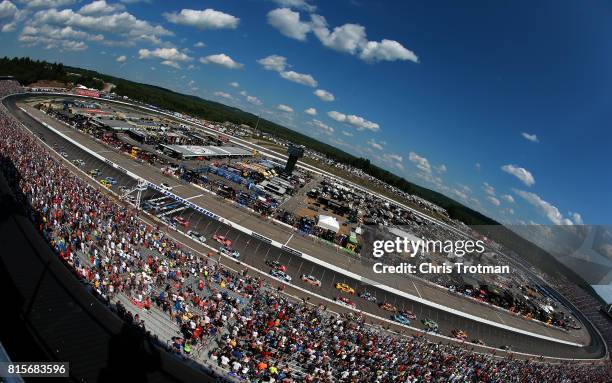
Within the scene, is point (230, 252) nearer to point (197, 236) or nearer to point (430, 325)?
point (197, 236)

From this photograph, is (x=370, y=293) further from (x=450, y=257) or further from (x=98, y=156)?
(x=98, y=156)

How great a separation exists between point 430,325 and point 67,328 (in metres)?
30.9

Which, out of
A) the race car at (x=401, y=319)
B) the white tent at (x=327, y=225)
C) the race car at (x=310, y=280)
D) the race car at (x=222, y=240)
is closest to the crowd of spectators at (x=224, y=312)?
the race car at (x=401, y=319)

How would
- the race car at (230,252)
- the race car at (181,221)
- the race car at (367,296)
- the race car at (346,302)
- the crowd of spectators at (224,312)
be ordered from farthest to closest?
the race car at (181,221) → the race car at (367,296) → the race car at (230,252) → the race car at (346,302) → the crowd of spectators at (224,312)

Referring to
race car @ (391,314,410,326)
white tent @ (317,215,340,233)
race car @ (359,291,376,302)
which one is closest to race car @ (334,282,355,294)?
race car @ (359,291,376,302)

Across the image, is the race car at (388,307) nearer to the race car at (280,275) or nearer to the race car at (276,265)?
the race car at (280,275)

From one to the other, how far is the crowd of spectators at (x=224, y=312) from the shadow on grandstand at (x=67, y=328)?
150 centimetres

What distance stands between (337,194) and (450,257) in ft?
109

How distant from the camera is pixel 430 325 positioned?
107 feet

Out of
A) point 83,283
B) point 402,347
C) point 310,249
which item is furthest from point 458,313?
point 83,283

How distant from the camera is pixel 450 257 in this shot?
5106cm

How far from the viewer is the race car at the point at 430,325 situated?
105 feet

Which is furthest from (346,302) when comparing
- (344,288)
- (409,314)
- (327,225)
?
(327,225)

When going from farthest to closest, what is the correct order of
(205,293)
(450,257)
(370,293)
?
(450,257) → (370,293) → (205,293)
